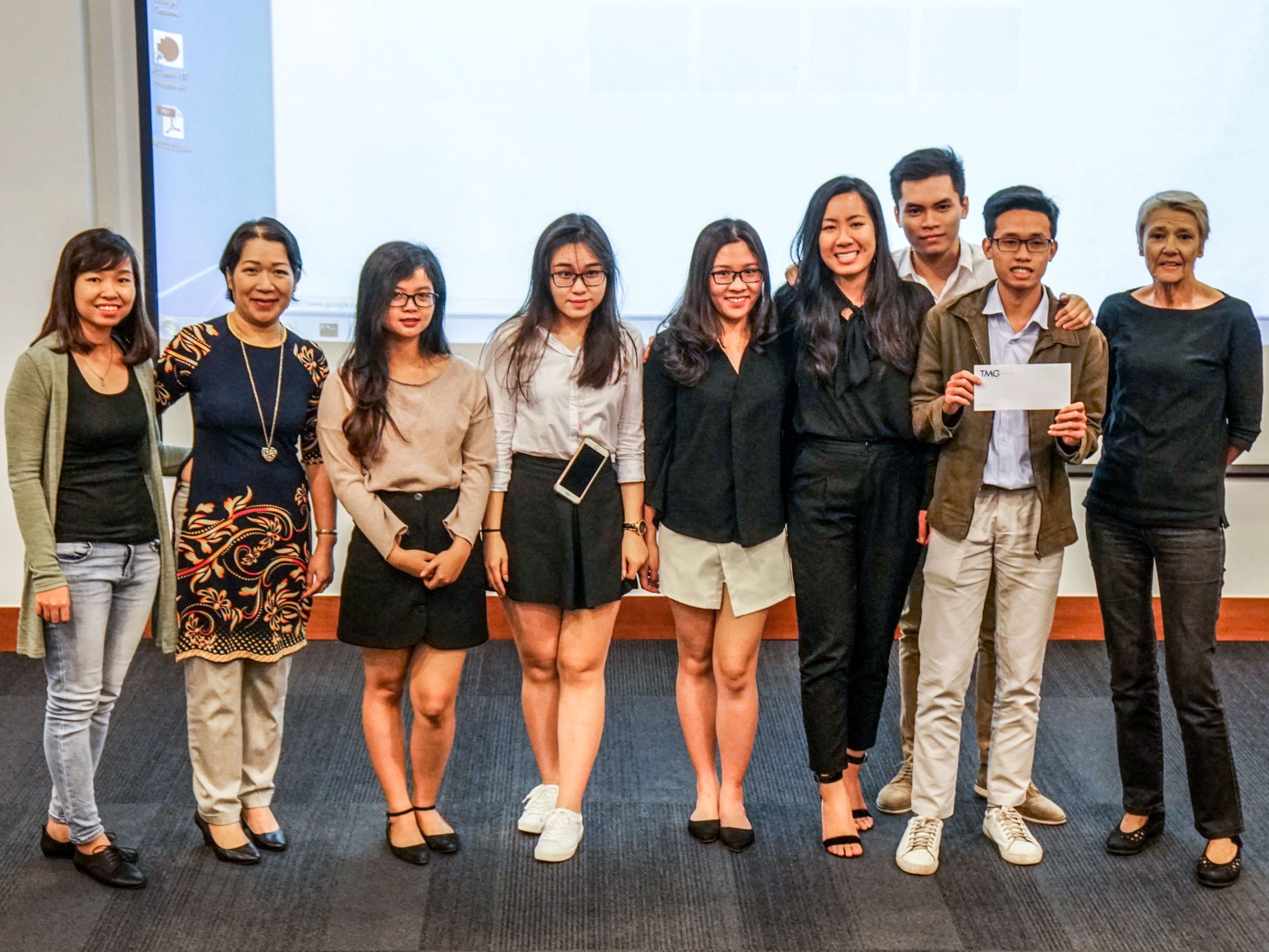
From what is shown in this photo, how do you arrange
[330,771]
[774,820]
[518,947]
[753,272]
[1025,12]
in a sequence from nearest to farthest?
[518,947] → [753,272] → [774,820] → [330,771] → [1025,12]

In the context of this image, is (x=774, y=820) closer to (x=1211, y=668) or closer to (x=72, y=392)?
(x=1211, y=668)

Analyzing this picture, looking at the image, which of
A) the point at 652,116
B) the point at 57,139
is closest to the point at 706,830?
the point at 652,116

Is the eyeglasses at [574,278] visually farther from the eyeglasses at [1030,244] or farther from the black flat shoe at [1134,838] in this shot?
the black flat shoe at [1134,838]

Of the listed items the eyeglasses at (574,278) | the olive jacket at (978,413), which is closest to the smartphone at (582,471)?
the eyeglasses at (574,278)

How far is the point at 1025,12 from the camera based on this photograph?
3.98 meters

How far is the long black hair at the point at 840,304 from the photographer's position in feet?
A: 8.66

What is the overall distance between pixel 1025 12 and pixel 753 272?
2.02 metres

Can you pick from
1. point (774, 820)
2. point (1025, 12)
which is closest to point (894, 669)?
point (774, 820)

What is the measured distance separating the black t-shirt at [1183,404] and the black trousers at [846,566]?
1.58 feet

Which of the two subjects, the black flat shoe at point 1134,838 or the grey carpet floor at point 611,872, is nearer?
the grey carpet floor at point 611,872

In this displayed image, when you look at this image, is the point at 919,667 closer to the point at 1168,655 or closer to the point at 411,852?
the point at 1168,655

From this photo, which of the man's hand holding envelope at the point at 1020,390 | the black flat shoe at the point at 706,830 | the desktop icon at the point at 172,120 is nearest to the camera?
the man's hand holding envelope at the point at 1020,390

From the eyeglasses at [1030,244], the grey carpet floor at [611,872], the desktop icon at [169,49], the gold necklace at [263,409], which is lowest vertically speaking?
the grey carpet floor at [611,872]

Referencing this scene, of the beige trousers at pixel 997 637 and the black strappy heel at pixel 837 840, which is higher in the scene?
the beige trousers at pixel 997 637
